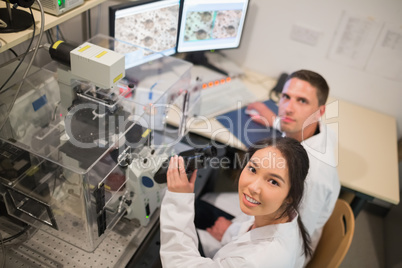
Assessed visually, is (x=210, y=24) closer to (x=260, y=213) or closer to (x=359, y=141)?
(x=359, y=141)

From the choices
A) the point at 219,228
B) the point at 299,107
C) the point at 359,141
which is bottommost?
the point at 219,228

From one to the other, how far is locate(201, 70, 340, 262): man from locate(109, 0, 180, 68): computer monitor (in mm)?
757

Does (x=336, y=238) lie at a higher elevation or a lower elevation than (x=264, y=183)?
lower

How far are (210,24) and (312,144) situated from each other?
97 centimetres

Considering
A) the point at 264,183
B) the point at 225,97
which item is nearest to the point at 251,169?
the point at 264,183

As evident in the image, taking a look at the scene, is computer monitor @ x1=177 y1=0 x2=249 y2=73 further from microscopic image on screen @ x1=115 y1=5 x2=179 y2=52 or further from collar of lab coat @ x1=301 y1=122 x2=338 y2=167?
collar of lab coat @ x1=301 y1=122 x2=338 y2=167

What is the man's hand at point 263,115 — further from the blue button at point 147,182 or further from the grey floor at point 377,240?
the grey floor at point 377,240

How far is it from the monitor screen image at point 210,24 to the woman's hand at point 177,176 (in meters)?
1.03

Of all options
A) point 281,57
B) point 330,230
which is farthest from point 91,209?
point 281,57

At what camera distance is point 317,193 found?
1.48 meters

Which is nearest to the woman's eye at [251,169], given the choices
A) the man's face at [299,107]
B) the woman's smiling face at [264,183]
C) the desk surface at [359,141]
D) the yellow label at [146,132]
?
the woman's smiling face at [264,183]

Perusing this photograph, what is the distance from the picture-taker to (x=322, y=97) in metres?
1.57

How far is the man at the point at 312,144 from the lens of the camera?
4.85 feet

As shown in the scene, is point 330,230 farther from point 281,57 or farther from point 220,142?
point 281,57
